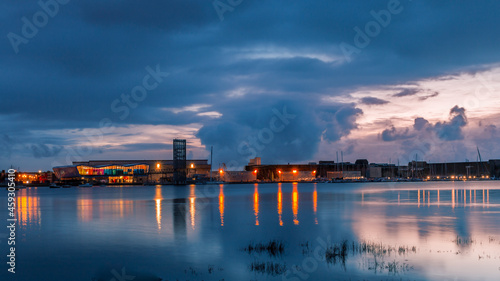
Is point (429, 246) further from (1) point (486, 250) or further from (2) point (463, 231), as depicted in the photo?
(2) point (463, 231)

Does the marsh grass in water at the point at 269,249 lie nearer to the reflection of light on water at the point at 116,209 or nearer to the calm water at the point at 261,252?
the calm water at the point at 261,252

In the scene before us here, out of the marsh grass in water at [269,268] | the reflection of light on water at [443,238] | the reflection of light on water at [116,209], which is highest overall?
the marsh grass in water at [269,268]

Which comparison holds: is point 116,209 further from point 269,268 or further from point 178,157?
point 178,157

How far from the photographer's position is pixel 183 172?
199750 millimetres

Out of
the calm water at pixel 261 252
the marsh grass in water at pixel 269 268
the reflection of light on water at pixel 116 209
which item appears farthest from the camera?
the reflection of light on water at pixel 116 209

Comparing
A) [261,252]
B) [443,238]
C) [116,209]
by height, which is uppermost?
[261,252]

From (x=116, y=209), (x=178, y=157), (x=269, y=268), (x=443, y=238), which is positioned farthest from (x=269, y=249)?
(x=178, y=157)

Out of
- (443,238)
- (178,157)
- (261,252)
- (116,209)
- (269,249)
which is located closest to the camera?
(261,252)

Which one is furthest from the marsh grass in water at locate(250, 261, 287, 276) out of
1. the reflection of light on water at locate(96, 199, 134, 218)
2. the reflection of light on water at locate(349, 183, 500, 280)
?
the reflection of light on water at locate(96, 199, 134, 218)

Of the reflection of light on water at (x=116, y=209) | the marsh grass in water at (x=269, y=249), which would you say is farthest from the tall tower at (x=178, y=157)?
the marsh grass in water at (x=269, y=249)

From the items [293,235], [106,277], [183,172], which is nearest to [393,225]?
[293,235]

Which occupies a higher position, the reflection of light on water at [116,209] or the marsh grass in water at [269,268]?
the marsh grass in water at [269,268]

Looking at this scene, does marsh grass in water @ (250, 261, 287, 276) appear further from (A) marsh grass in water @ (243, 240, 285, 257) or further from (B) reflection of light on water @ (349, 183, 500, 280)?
(B) reflection of light on water @ (349, 183, 500, 280)

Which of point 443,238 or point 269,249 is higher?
point 269,249
